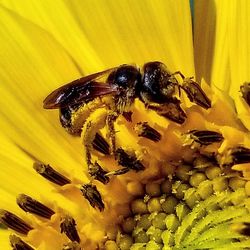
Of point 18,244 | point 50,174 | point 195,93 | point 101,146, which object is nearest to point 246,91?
point 195,93

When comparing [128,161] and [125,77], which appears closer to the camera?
[125,77]

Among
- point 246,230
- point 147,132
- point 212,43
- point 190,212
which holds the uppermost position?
point 212,43

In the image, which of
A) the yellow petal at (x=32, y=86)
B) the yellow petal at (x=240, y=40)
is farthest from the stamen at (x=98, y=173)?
the yellow petal at (x=240, y=40)

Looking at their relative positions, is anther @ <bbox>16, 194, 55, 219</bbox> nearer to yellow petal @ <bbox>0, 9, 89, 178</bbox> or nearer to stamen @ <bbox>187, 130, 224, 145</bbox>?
yellow petal @ <bbox>0, 9, 89, 178</bbox>

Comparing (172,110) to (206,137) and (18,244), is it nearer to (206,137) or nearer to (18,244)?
(206,137)

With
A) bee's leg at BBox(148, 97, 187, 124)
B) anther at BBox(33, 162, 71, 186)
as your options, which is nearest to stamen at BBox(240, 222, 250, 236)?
bee's leg at BBox(148, 97, 187, 124)

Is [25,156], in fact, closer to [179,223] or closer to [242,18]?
[179,223]

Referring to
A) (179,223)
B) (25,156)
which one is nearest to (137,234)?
(179,223)
